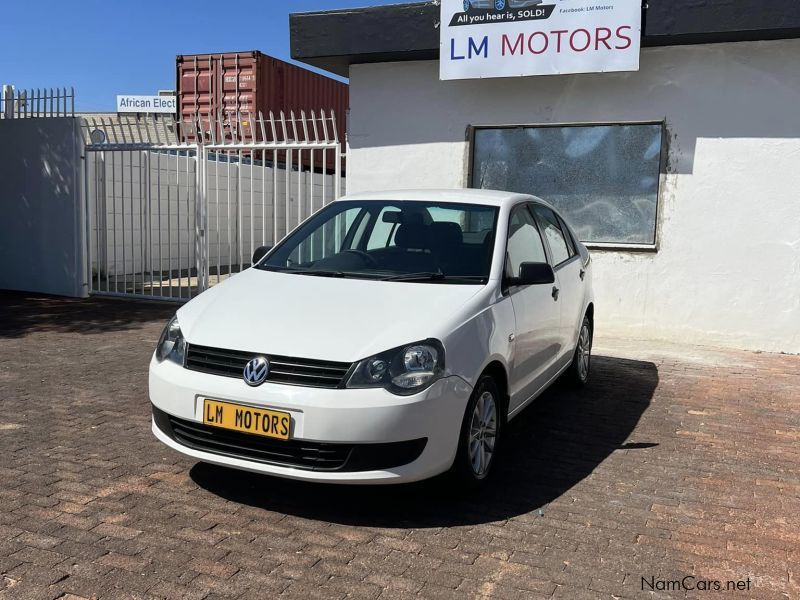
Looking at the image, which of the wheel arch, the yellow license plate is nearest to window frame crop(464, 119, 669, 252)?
the wheel arch

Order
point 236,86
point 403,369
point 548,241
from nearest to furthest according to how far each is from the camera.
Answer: point 403,369 → point 548,241 → point 236,86

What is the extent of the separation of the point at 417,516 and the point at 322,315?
1.12 metres

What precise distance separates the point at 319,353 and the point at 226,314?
723 mm

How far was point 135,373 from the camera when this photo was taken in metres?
6.83

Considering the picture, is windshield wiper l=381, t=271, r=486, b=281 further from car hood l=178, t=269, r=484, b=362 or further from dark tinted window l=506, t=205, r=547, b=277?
dark tinted window l=506, t=205, r=547, b=277

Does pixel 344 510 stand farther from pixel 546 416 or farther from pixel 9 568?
pixel 546 416

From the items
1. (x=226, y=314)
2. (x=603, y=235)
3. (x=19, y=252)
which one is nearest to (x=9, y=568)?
(x=226, y=314)

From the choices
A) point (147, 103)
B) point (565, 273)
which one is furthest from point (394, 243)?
point (147, 103)

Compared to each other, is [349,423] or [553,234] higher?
[553,234]

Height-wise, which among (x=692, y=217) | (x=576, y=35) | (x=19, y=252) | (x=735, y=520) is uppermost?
(x=576, y=35)

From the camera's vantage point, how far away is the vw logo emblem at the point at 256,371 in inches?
141

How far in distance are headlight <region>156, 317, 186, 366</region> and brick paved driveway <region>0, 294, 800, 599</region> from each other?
717mm

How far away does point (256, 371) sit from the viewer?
3605mm

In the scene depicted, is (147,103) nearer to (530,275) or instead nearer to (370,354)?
(530,275)
